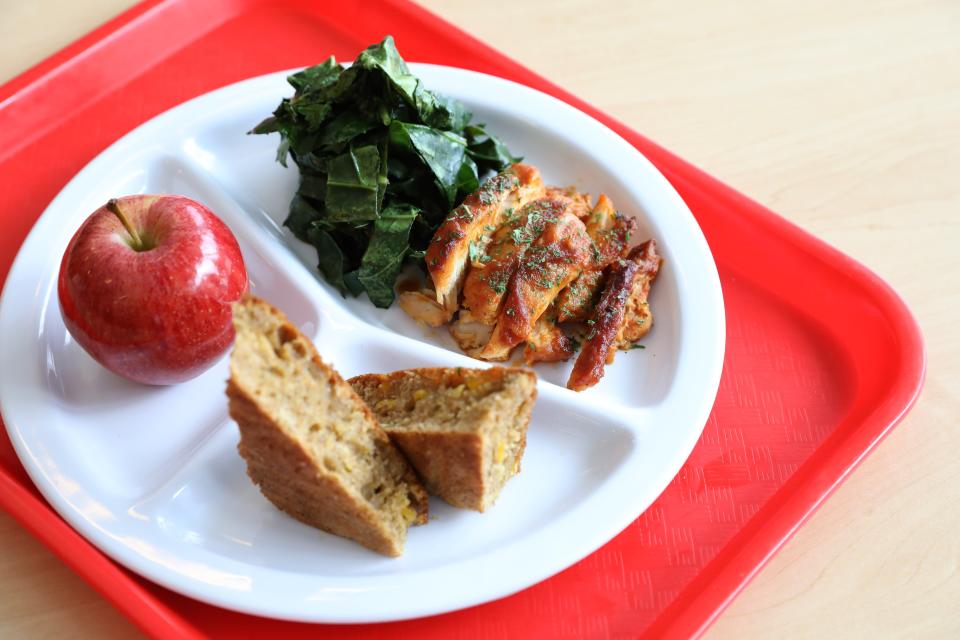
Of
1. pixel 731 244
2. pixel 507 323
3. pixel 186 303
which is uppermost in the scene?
pixel 186 303

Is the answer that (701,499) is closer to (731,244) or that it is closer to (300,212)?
(731,244)

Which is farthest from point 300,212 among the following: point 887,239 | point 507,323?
point 887,239

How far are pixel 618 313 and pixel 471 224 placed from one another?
24.9 inches

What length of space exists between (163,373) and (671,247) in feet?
6.41

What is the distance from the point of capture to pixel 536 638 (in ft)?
8.32

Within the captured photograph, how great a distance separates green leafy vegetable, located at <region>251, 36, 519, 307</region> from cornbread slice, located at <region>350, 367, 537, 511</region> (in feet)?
2.14

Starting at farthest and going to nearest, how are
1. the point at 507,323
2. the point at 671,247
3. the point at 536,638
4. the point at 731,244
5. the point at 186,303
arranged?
the point at 731,244, the point at 671,247, the point at 507,323, the point at 186,303, the point at 536,638

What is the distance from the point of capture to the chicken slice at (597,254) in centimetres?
311

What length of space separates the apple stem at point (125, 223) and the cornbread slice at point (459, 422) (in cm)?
94

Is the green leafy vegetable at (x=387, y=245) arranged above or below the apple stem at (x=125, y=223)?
below

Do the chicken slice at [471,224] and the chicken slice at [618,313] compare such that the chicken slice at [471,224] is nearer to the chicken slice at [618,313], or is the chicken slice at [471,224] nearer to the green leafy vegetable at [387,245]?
the green leafy vegetable at [387,245]

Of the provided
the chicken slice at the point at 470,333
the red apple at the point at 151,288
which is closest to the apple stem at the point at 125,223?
the red apple at the point at 151,288

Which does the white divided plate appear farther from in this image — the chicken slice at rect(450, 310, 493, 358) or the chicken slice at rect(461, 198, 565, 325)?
the chicken slice at rect(461, 198, 565, 325)

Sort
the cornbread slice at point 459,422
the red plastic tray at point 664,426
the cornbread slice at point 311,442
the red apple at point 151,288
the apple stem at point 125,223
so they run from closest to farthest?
1. the cornbread slice at point 311,442
2. the cornbread slice at point 459,422
3. the red plastic tray at point 664,426
4. the red apple at point 151,288
5. the apple stem at point 125,223
